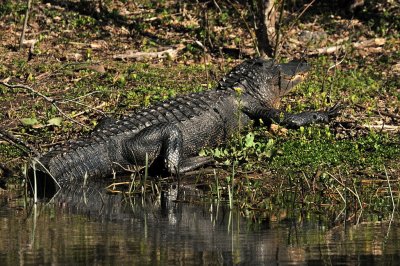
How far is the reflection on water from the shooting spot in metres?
5.79

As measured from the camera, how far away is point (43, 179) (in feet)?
29.6

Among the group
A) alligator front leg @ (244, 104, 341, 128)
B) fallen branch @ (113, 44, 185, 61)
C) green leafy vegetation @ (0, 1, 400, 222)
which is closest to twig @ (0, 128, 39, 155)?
green leafy vegetation @ (0, 1, 400, 222)

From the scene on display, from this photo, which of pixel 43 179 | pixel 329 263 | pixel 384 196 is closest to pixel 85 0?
pixel 43 179

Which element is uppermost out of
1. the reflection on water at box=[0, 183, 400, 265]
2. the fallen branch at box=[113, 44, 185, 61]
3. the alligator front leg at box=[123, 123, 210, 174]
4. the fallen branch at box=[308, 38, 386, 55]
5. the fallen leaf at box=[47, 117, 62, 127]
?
the fallen branch at box=[308, 38, 386, 55]

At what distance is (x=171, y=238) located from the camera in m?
6.45

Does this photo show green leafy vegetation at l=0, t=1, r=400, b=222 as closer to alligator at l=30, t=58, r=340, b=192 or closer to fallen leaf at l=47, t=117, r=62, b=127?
fallen leaf at l=47, t=117, r=62, b=127

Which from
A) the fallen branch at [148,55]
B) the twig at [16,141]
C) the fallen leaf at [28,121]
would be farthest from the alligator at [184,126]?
the fallen branch at [148,55]

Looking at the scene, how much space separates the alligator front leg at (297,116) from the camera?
1090 cm

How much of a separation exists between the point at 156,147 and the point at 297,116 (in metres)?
1.94

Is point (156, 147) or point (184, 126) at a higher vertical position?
point (184, 126)

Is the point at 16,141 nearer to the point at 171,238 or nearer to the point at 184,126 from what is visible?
the point at 184,126

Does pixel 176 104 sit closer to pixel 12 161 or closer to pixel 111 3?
pixel 12 161

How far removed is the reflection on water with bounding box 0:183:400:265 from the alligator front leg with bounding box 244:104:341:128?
3.19 m

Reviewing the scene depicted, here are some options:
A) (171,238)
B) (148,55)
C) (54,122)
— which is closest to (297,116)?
(54,122)
